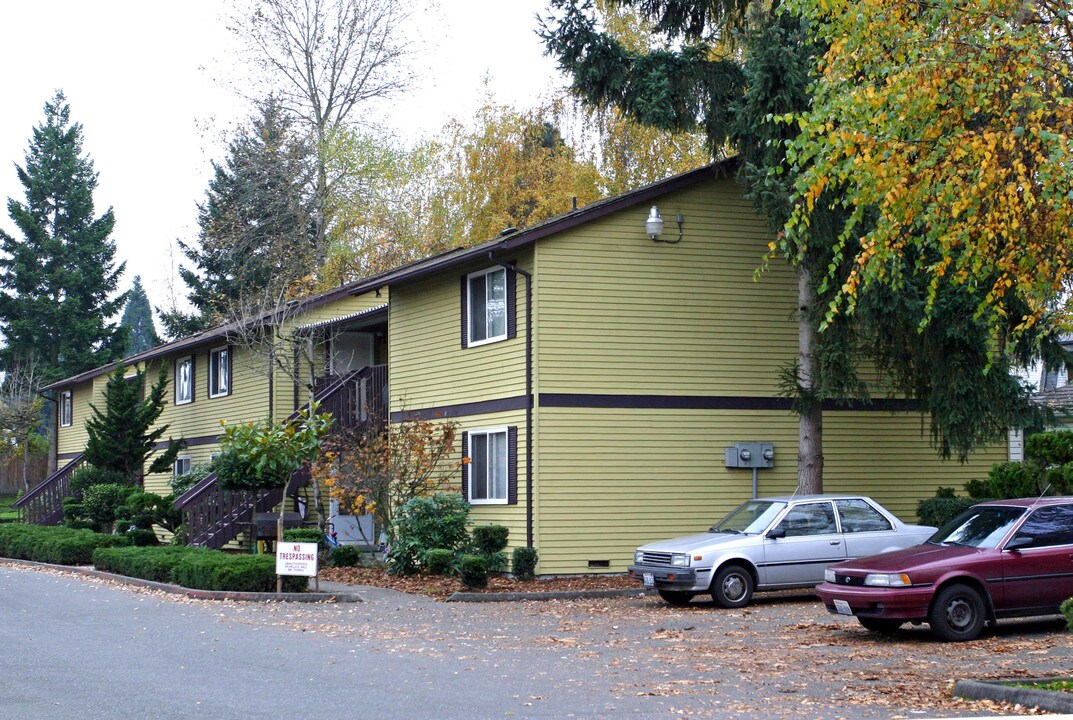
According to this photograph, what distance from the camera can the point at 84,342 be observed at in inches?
2731

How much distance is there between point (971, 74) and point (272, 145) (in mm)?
37114

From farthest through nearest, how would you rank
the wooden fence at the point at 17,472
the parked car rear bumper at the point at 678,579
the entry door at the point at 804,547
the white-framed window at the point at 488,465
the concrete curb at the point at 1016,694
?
1. the wooden fence at the point at 17,472
2. the white-framed window at the point at 488,465
3. the entry door at the point at 804,547
4. the parked car rear bumper at the point at 678,579
5. the concrete curb at the point at 1016,694

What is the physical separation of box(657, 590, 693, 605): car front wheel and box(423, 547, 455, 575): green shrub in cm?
441

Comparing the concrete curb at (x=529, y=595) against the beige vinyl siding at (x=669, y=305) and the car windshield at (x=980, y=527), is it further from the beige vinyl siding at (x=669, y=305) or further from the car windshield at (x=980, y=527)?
the car windshield at (x=980, y=527)

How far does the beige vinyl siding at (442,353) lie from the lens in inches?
888

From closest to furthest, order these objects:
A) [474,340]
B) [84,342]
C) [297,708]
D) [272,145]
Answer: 1. [297,708]
2. [474,340]
3. [272,145]
4. [84,342]

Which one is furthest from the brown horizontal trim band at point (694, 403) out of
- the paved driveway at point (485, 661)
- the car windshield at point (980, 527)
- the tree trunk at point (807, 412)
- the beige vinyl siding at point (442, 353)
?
the car windshield at point (980, 527)

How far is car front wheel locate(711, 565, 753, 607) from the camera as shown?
59.1ft

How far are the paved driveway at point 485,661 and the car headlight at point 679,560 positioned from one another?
68cm

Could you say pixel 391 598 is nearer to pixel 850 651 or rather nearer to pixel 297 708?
pixel 850 651

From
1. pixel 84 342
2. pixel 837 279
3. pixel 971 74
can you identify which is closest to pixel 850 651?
pixel 971 74

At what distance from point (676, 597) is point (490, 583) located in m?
3.69

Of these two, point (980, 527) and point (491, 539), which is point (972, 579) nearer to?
point (980, 527)

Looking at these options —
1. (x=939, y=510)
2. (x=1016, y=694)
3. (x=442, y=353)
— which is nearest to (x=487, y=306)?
(x=442, y=353)
